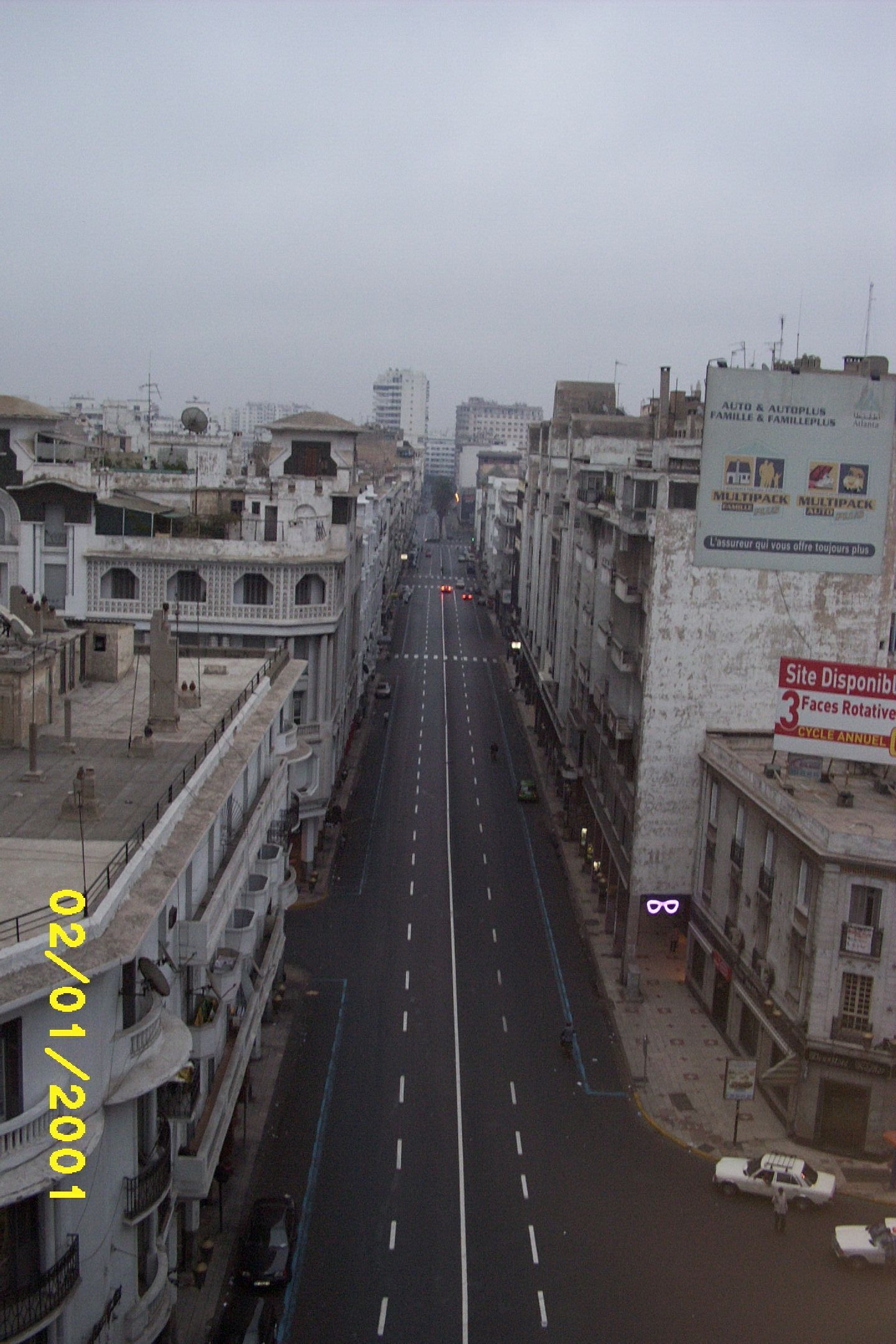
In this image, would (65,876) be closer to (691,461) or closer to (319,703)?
(691,461)

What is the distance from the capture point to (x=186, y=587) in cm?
4841

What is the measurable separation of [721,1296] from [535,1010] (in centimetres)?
1428

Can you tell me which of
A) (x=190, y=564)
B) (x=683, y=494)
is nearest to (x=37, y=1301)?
(x=683, y=494)

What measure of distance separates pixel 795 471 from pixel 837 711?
30.8 feet

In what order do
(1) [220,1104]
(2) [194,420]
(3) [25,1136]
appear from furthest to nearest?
1. (2) [194,420]
2. (1) [220,1104]
3. (3) [25,1136]

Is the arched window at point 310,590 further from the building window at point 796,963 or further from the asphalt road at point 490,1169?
the building window at point 796,963

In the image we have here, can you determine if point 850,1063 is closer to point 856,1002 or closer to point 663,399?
point 856,1002

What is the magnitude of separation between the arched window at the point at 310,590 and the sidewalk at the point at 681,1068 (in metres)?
17.0

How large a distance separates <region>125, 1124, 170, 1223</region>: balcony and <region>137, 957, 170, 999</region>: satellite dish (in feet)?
10.5

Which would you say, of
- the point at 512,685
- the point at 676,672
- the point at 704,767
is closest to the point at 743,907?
the point at 704,767

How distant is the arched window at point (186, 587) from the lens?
48.2 m

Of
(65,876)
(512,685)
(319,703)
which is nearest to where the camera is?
(65,876)

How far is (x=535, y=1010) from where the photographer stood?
39.2m

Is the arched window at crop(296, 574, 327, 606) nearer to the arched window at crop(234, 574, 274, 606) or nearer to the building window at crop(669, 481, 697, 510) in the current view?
the arched window at crop(234, 574, 274, 606)
